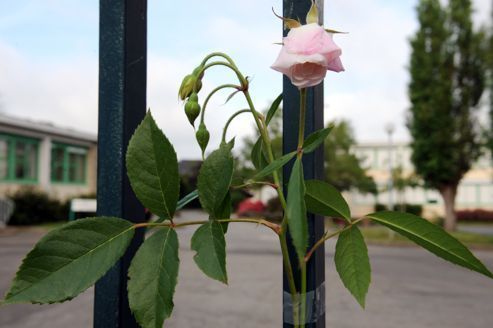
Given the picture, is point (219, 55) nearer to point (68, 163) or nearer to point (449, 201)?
point (449, 201)

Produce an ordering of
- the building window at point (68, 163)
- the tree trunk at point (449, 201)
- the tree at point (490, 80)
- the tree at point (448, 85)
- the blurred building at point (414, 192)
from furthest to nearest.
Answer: the blurred building at point (414, 192) → the building window at point (68, 163) → the tree trunk at point (449, 201) → the tree at point (448, 85) → the tree at point (490, 80)

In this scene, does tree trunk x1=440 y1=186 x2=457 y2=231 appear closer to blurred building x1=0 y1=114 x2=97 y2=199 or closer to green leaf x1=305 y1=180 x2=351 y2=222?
blurred building x1=0 y1=114 x2=97 y2=199

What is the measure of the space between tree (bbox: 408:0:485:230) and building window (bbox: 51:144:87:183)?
45.0 feet

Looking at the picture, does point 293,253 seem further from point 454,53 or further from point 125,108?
point 454,53

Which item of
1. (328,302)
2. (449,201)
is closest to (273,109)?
(328,302)

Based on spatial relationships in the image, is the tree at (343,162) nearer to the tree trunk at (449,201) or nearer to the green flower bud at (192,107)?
the tree trunk at (449,201)

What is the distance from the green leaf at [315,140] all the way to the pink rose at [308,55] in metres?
0.06

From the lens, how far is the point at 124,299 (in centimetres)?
73

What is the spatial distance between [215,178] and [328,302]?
5904 millimetres

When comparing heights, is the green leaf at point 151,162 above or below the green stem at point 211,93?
below

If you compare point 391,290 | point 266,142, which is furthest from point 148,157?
point 391,290

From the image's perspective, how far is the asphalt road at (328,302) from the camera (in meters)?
5.18

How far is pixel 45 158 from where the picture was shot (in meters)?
18.4

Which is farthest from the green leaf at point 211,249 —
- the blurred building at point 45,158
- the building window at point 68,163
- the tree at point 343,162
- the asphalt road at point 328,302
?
the tree at point 343,162
